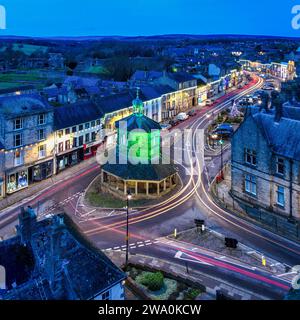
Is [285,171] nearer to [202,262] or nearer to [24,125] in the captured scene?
[202,262]

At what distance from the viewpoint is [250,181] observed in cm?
4466

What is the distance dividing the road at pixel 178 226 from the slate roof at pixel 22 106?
1028cm

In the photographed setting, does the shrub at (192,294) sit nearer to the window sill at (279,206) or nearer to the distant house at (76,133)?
the window sill at (279,206)

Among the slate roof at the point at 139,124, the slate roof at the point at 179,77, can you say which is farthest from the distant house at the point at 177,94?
the slate roof at the point at 139,124

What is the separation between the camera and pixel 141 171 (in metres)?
50.5

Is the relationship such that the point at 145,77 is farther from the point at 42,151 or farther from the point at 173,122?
the point at 42,151

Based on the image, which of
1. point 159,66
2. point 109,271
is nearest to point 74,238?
point 109,271

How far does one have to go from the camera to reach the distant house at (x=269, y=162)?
131 ft

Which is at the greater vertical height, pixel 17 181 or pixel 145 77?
pixel 145 77

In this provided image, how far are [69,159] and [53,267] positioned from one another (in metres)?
43.7

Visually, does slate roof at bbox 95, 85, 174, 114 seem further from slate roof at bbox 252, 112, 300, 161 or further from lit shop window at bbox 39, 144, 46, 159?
slate roof at bbox 252, 112, 300, 161

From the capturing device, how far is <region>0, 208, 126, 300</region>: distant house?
19.8 metres

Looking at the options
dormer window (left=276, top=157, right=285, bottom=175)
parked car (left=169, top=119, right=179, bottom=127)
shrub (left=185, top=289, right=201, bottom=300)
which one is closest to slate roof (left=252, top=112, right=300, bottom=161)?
dormer window (left=276, top=157, right=285, bottom=175)

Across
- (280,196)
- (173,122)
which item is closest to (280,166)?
(280,196)
